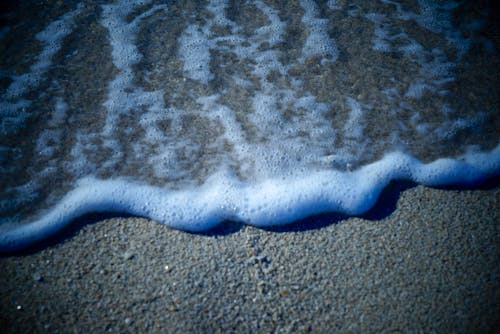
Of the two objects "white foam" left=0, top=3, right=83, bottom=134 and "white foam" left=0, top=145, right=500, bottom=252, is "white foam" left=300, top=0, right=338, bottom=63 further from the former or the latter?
"white foam" left=0, top=3, right=83, bottom=134

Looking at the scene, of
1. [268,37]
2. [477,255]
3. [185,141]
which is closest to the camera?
[477,255]

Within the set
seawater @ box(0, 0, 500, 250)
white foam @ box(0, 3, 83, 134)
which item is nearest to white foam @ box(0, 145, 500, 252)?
seawater @ box(0, 0, 500, 250)

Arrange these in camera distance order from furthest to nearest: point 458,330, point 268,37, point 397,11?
point 397,11 → point 268,37 → point 458,330

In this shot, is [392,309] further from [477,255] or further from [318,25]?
[318,25]

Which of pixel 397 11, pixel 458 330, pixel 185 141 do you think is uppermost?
pixel 397 11

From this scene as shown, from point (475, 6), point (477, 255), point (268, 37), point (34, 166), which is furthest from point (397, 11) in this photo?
point (34, 166)

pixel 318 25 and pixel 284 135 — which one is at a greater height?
A: pixel 318 25

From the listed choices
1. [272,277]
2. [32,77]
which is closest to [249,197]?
[272,277]
